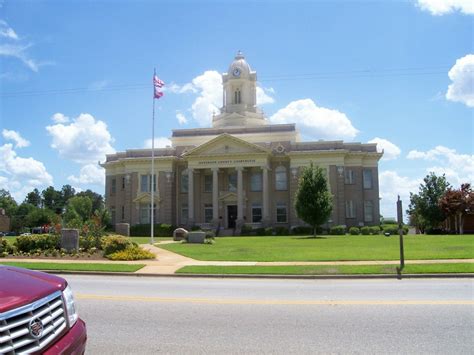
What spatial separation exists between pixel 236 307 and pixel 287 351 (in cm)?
334

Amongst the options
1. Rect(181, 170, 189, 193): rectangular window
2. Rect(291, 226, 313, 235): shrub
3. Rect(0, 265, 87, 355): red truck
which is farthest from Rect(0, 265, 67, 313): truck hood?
Rect(181, 170, 189, 193): rectangular window

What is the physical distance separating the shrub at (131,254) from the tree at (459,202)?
3865 centimetres

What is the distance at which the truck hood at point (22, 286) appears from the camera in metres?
3.84

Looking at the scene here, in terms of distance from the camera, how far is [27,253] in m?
23.9

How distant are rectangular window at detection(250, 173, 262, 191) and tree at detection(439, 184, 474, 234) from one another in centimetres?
2044

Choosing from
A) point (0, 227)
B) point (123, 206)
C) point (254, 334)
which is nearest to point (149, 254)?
point (254, 334)

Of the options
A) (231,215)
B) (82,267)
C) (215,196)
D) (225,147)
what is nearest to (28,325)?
(82,267)

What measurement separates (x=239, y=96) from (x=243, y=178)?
15.6 meters

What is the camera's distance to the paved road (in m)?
6.72

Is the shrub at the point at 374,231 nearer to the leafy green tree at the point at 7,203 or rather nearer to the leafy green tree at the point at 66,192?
the leafy green tree at the point at 7,203

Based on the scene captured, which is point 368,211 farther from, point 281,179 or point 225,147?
point 225,147

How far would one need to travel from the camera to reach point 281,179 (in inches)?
2279

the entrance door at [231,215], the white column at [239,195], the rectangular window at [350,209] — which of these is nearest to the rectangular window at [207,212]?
the entrance door at [231,215]

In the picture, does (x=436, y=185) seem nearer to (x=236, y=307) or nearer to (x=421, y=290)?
(x=421, y=290)
